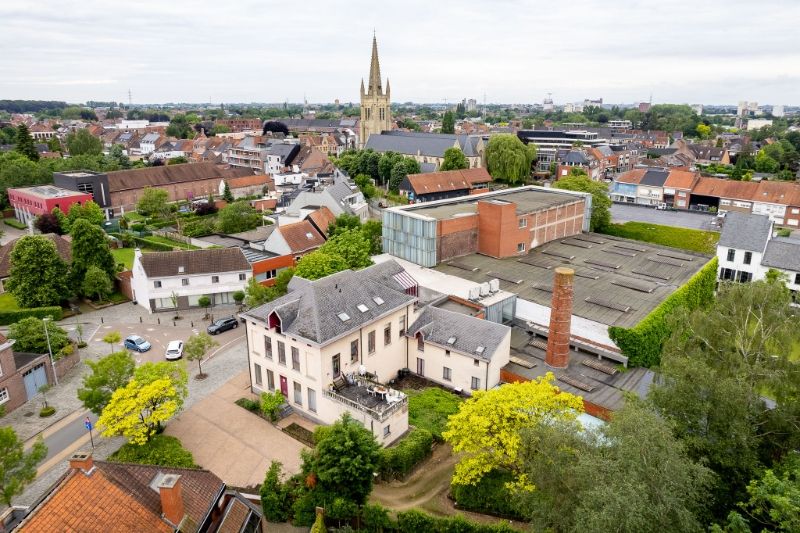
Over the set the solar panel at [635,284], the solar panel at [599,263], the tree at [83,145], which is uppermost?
the tree at [83,145]

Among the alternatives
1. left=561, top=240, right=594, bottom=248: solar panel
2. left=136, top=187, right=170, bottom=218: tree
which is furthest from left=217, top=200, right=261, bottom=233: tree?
left=561, top=240, right=594, bottom=248: solar panel

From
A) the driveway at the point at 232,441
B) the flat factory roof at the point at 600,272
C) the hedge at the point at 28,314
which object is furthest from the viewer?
the hedge at the point at 28,314

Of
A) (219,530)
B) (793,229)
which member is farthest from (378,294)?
(793,229)

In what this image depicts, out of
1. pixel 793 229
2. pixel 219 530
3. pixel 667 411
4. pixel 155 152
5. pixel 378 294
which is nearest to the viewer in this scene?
pixel 219 530

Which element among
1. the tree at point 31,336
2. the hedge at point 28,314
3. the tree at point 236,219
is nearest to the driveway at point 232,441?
the tree at point 31,336

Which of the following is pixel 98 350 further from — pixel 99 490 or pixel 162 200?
pixel 162 200

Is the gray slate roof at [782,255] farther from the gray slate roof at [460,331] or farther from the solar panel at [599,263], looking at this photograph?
the gray slate roof at [460,331]
